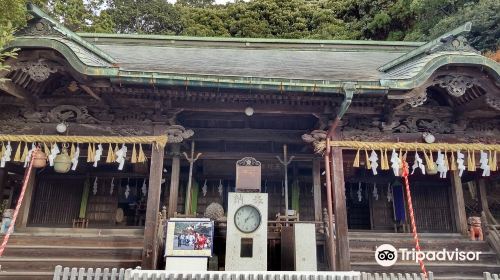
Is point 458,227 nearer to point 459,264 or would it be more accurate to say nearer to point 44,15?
point 459,264

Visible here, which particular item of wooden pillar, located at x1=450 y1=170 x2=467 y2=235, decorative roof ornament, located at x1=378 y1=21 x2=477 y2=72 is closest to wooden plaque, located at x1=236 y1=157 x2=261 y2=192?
decorative roof ornament, located at x1=378 y1=21 x2=477 y2=72

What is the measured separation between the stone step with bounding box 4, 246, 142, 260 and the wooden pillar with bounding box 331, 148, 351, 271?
4096 mm

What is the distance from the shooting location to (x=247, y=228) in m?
7.20

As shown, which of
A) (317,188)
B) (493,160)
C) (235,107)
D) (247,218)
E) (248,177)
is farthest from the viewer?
(317,188)

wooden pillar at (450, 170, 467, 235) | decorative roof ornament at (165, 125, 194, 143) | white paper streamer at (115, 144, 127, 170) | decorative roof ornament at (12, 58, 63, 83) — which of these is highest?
decorative roof ornament at (12, 58, 63, 83)

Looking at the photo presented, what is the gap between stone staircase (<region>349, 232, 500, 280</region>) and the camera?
26.4ft

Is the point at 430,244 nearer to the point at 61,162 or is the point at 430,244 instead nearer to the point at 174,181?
the point at 174,181

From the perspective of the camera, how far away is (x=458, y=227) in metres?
9.61

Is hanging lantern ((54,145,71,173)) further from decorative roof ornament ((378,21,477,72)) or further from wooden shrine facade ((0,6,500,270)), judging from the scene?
decorative roof ornament ((378,21,477,72))

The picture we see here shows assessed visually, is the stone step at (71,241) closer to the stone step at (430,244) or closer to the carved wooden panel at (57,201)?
the carved wooden panel at (57,201)

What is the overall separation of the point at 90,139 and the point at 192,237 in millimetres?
3157

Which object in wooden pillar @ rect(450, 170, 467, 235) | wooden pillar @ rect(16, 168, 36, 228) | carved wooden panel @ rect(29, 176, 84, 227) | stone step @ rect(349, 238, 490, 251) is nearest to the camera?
stone step @ rect(349, 238, 490, 251)

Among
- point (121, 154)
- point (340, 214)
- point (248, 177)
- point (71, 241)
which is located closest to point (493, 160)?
point (340, 214)

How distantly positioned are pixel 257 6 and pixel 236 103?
2656cm
